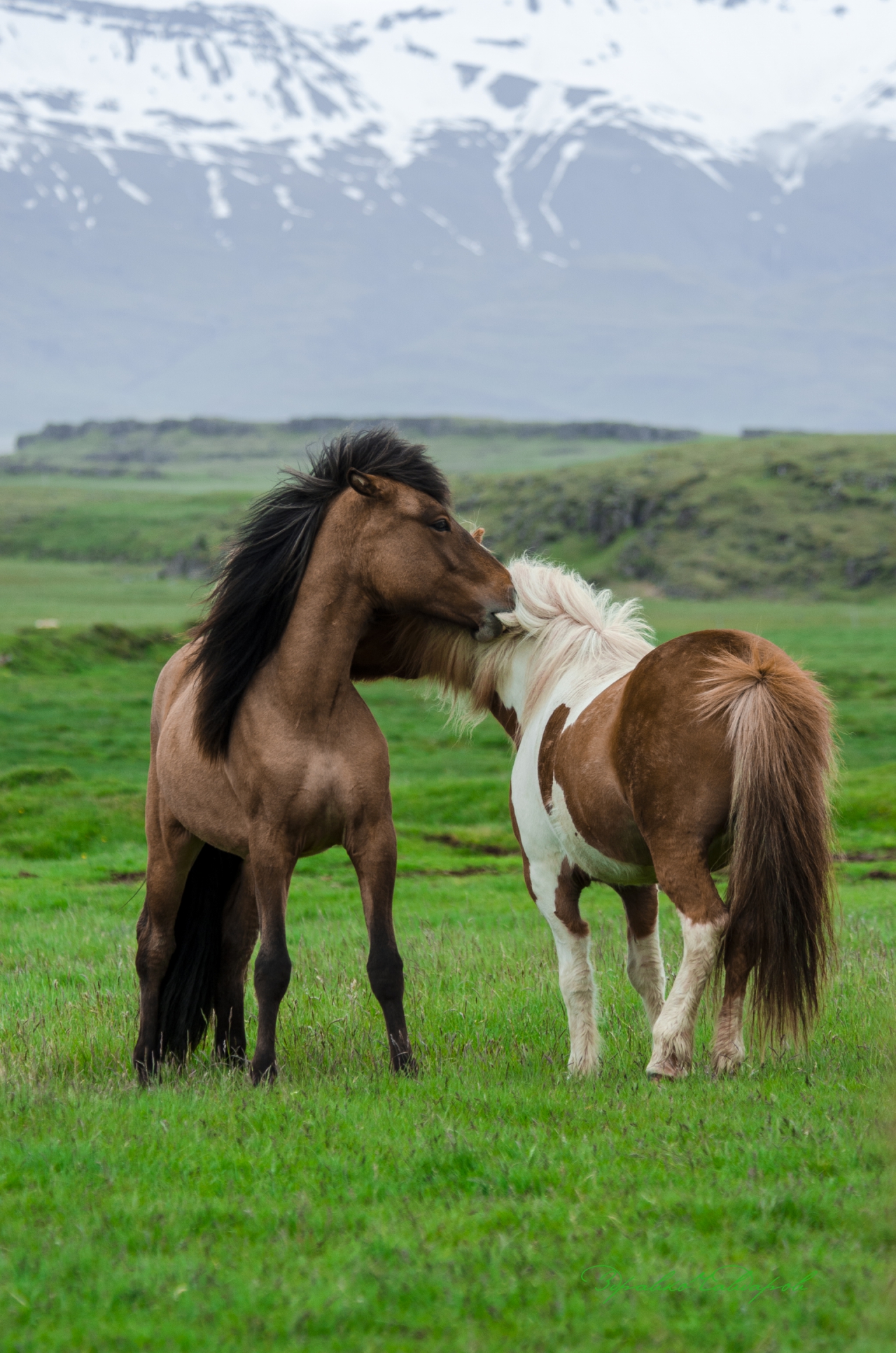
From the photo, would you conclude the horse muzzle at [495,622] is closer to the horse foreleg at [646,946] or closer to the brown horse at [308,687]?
the brown horse at [308,687]

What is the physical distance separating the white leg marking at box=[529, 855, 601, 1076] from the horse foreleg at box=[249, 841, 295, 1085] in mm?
1368

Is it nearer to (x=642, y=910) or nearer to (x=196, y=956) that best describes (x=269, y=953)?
(x=196, y=956)

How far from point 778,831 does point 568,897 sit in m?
1.46

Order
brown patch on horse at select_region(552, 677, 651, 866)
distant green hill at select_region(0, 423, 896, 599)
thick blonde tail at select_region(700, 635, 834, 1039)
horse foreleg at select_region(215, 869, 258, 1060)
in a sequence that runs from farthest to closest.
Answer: distant green hill at select_region(0, 423, 896, 599), horse foreleg at select_region(215, 869, 258, 1060), brown patch on horse at select_region(552, 677, 651, 866), thick blonde tail at select_region(700, 635, 834, 1039)

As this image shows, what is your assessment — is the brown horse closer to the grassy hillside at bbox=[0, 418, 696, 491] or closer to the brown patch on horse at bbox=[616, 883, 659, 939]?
the brown patch on horse at bbox=[616, 883, 659, 939]

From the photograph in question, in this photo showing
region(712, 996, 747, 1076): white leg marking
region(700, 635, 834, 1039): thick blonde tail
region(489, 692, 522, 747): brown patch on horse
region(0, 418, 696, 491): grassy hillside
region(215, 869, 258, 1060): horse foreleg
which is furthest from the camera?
region(0, 418, 696, 491): grassy hillside

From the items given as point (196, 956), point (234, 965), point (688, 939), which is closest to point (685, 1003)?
point (688, 939)

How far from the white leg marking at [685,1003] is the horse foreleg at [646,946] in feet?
3.22

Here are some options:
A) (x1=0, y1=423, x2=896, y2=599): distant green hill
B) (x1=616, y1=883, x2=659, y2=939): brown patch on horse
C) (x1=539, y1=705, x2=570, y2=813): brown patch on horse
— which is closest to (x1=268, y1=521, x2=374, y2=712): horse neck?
(x1=539, y1=705, x2=570, y2=813): brown patch on horse

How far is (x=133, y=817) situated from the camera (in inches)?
747

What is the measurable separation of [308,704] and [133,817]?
1370cm

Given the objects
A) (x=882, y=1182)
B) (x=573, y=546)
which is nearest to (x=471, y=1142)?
(x=882, y=1182)

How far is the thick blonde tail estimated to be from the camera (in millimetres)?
5336

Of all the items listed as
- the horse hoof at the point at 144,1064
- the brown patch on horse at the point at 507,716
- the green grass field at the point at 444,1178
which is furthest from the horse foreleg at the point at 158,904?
the brown patch on horse at the point at 507,716
